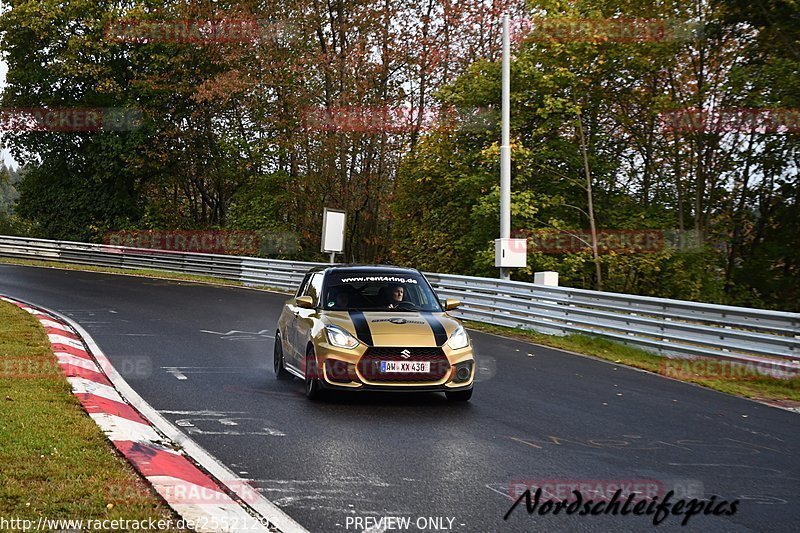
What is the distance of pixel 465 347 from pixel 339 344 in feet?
4.54

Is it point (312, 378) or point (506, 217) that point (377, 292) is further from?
point (506, 217)

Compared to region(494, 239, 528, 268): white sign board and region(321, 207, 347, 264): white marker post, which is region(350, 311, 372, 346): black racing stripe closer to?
region(494, 239, 528, 268): white sign board

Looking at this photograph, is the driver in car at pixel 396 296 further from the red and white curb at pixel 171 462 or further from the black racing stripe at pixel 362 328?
the red and white curb at pixel 171 462

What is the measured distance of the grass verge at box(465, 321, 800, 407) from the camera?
463 inches

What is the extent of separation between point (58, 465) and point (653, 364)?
34.1 ft

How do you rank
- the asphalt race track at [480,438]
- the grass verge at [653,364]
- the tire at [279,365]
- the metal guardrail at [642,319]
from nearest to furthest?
the asphalt race track at [480,438] < the tire at [279,365] < the grass verge at [653,364] < the metal guardrail at [642,319]

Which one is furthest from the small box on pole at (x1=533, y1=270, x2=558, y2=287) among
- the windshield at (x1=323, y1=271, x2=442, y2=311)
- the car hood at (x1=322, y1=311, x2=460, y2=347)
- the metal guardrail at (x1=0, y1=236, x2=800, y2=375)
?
the car hood at (x1=322, y1=311, x2=460, y2=347)

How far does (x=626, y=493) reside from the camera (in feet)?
19.7

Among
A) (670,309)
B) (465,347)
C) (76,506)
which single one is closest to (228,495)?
(76,506)

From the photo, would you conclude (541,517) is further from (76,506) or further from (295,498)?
(76,506)

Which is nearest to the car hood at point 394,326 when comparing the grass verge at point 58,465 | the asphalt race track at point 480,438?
the asphalt race track at point 480,438

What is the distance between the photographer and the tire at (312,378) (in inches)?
374

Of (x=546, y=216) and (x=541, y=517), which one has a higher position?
(x=546, y=216)

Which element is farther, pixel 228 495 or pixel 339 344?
pixel 339 344
